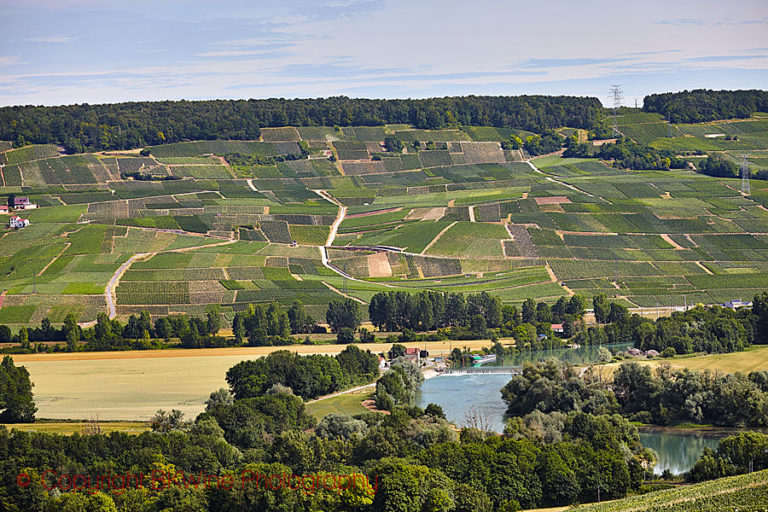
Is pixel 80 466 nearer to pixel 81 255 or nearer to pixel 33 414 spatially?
pixel 33 414

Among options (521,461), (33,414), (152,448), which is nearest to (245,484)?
(152,448)

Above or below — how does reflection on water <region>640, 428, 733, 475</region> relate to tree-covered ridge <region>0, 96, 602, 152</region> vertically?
below

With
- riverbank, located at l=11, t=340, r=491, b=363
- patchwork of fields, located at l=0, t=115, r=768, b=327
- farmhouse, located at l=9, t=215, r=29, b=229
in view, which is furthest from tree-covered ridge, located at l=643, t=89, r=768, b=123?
riverbank, located at l=11, t=340, r=491, b=363

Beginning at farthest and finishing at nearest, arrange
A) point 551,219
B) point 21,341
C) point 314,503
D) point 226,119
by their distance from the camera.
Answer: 1. point 226,119
2. point 551,219
3. point 21,341
4. point 314,503

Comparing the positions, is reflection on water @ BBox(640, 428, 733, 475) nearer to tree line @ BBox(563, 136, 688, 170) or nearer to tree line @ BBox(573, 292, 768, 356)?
tree line @ BBox(573, 292, 768, 356)

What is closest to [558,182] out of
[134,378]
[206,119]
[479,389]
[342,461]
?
[206,119]

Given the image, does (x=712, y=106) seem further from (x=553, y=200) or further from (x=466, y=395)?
(x=466, y=395)

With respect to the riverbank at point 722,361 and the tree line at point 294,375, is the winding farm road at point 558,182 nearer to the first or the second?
the riverbank at point 722,361
